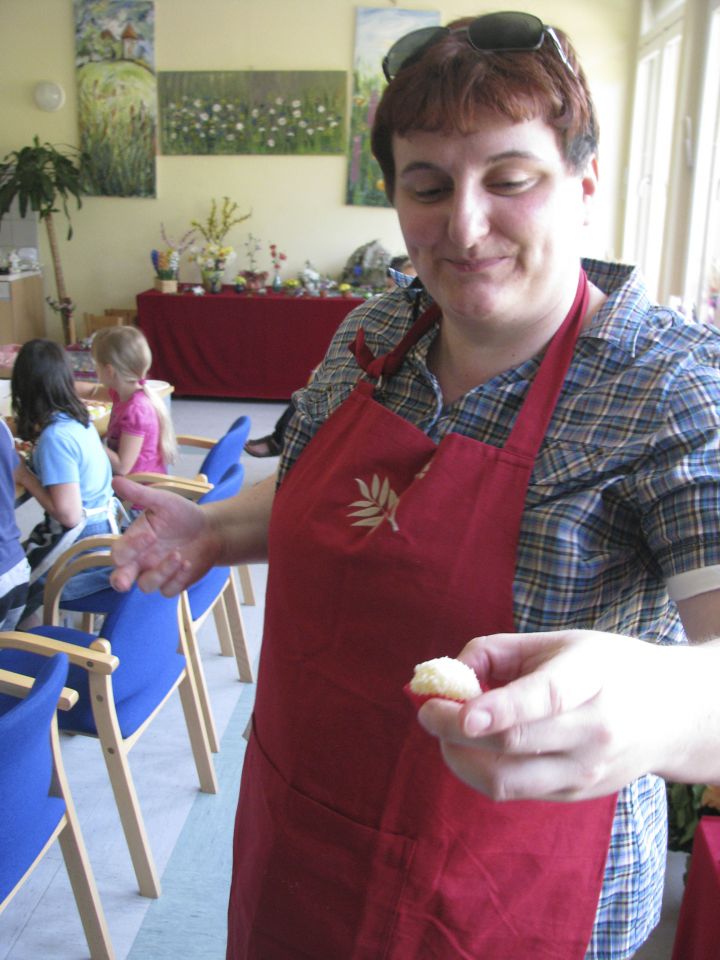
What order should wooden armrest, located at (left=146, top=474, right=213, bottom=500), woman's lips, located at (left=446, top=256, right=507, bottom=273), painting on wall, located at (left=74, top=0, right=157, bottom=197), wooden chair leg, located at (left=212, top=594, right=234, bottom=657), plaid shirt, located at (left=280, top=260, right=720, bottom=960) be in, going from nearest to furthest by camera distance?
plaid shirt, located at (left=280, top=260, right=720, bottom=960)
woman's lips, located at (left=446, top=256, right=507, bottom=273)
wooden armrest, located at (left=146, top=474, right=213, bottom=500)
wooden chair leg, located at (left=212, top=594, right=234, bottom=657)
painting on wall, located at (left=74, top=0, right=157, bottom=197)

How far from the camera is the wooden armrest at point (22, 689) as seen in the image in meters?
1.63

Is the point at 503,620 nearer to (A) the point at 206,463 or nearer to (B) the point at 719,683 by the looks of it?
(B) the point at 719,683

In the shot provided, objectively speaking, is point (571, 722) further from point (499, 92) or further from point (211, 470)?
point (211, 470)

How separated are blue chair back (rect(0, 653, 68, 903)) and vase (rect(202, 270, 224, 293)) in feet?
20.6

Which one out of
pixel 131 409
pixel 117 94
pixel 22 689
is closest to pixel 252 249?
pixel 117 94

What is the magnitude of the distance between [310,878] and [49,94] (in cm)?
841

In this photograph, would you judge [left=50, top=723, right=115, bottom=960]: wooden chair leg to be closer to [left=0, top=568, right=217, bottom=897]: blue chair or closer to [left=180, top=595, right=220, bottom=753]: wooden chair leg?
[left=0, top=568, right=217, bottom=897]: blue chair

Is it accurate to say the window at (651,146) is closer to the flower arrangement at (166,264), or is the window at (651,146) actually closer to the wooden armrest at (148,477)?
the flower arrangement at (166,264)

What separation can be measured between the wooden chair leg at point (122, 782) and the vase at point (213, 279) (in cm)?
598

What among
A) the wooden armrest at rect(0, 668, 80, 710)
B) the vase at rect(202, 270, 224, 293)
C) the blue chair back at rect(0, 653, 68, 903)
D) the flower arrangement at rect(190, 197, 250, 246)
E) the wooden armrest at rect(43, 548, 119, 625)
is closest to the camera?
the blue chair back at rect(0, 653, 68, 903)

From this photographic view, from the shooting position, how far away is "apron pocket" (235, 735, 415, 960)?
0.92 m

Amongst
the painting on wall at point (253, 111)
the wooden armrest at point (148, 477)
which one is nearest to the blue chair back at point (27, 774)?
the wooden armrest at point (148, 477)

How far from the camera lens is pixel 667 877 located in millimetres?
2176

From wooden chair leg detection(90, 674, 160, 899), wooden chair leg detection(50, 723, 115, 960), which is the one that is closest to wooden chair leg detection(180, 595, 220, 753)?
wooden chair leg detection(90, 674, 160, 899)
